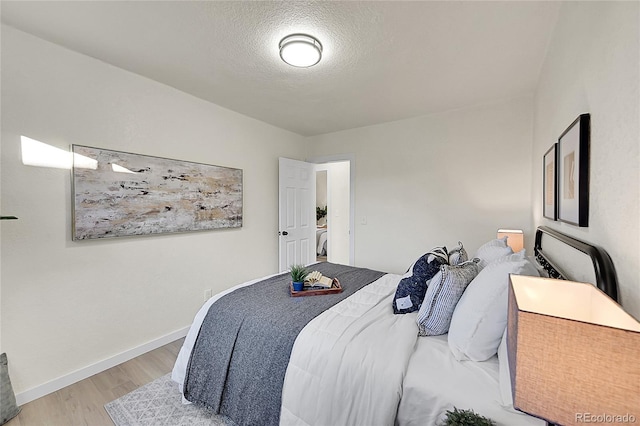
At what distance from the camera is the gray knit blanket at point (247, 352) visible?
4.54 ft

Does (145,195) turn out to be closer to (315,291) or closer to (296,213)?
(315,291)

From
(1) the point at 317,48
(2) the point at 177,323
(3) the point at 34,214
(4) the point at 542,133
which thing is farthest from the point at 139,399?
(4) the point at 542,133

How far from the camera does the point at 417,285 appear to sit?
158 cm

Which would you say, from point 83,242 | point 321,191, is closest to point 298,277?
point 83,242

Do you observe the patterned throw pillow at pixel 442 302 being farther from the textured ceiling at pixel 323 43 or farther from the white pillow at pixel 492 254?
the textured ceiling at pixel 323 43

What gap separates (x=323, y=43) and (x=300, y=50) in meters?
0.18

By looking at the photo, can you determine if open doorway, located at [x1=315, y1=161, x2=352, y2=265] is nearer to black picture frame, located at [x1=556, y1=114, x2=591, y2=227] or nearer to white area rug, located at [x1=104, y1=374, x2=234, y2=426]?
white area rug, located at [x1=104, y1=374, x2=234, y2=426]

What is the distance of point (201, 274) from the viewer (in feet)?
9.62

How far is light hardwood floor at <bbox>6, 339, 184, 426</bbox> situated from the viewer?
169 cm

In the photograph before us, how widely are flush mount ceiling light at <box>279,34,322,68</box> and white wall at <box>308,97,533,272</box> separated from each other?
6.47 ft

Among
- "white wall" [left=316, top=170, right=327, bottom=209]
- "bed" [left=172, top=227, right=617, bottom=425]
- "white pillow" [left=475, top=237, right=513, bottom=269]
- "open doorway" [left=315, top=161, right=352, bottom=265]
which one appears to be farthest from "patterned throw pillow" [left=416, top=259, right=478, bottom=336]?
"white wall" [left=316, top=170, right=327, bottom=209]

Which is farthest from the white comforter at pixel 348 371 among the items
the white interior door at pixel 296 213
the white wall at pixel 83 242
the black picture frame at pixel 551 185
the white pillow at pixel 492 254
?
the white interior door at pixel 296 213

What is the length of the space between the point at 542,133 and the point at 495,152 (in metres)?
0.77

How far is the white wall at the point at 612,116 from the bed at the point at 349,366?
0.26 feet
